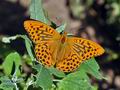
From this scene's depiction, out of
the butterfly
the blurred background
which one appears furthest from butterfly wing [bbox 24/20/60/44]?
the blurred background

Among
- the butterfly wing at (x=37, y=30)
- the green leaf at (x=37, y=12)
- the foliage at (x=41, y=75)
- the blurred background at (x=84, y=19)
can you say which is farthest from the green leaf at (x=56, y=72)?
the blurred background at (x=84, y=19)

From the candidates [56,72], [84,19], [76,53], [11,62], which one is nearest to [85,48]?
[76,53]

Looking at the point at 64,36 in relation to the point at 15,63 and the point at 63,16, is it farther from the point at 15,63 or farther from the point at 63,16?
the point at 63,16

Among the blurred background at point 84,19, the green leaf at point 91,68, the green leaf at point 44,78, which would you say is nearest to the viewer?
the green leaf at point 44,78

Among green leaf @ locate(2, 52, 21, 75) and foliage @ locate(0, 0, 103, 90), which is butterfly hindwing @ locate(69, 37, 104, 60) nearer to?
foliage @ locate(0, 0, 103, 90)

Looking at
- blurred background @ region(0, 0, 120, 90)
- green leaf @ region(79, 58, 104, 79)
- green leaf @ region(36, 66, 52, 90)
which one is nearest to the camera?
green leaf @ region(36, 66, 52, 90)

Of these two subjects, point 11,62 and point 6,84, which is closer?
point 6,84

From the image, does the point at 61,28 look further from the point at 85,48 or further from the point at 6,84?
the point at 6,84

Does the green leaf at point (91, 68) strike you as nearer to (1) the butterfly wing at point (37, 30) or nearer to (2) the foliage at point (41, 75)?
(2) the foliage at point (41, 75)
